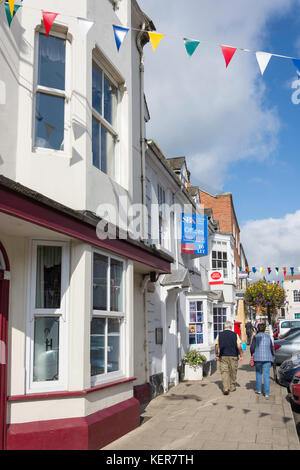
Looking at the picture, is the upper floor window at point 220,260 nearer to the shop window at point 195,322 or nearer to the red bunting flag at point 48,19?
the shop window at point 195,322

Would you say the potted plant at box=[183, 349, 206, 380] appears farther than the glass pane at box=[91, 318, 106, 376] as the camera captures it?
Yes

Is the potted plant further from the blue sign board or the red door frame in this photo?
the red door frame

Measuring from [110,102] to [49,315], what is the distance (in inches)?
160

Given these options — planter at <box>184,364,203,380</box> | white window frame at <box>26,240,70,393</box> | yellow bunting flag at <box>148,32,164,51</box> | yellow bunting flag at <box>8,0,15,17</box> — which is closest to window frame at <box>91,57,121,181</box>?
yellow bunting flag at <box>148,32,164,51</box>

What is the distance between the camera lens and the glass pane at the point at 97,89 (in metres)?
7.12

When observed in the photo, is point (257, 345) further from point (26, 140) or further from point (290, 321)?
point (290, 321)

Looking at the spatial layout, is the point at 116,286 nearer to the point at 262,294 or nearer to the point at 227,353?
the point at 227,353

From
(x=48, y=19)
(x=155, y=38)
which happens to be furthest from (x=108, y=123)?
(x=48, y=19)

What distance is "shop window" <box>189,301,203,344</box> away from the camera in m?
14.6

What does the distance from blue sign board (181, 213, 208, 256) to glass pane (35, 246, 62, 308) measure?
881cm

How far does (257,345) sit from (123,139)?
5.20 metres

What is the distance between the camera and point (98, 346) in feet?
20.5

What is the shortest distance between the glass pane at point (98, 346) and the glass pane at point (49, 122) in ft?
8.46

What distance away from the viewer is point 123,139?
26.3 ft
